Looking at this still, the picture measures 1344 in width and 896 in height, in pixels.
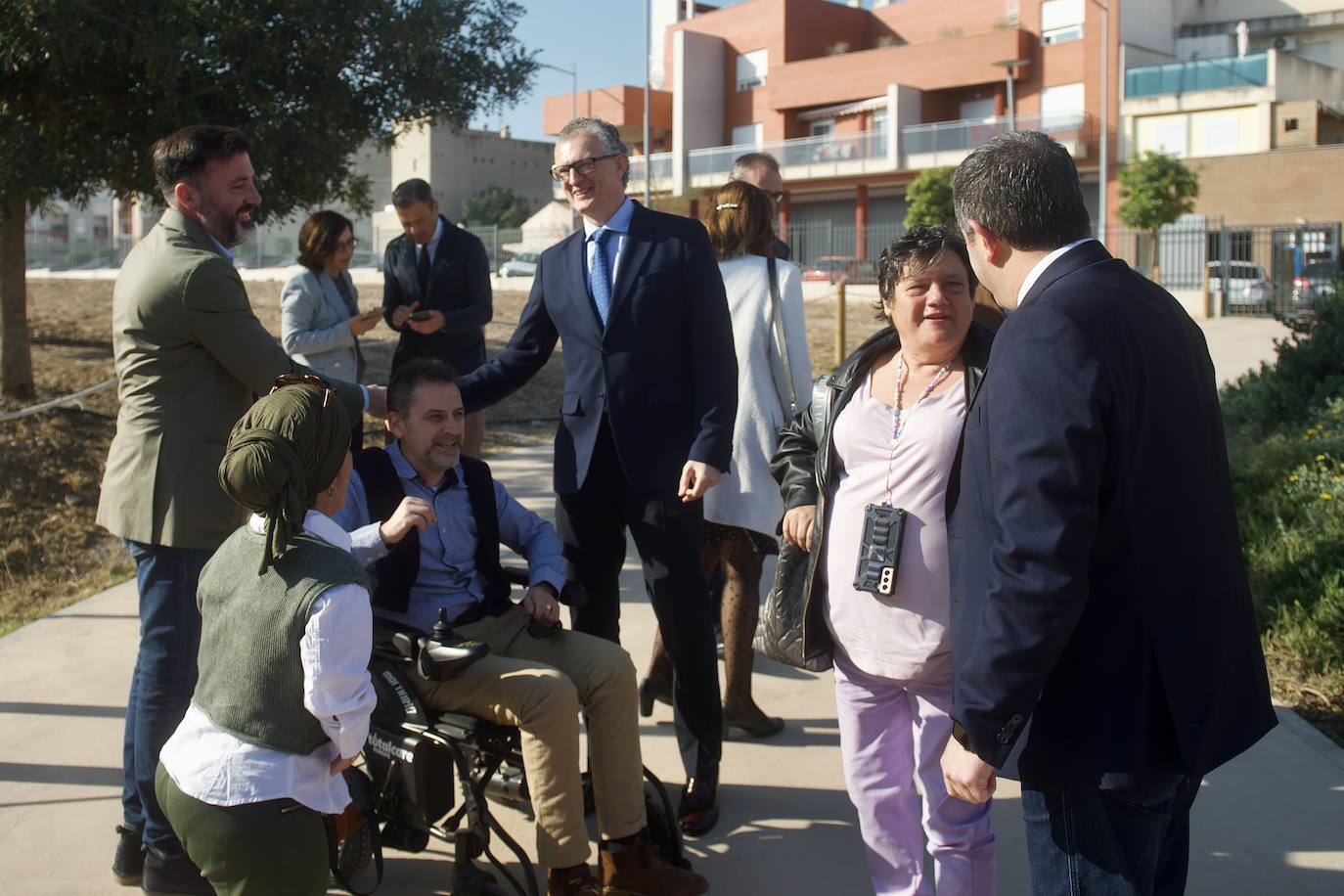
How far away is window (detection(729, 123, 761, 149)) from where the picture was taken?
52.4m

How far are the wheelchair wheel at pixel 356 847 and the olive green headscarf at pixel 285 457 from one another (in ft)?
3.44

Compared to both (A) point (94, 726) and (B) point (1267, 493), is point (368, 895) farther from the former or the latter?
(B) point (1267, 493)

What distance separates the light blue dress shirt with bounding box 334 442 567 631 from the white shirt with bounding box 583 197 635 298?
79 cm

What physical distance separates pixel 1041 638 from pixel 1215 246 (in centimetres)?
3509

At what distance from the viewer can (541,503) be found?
7.79m

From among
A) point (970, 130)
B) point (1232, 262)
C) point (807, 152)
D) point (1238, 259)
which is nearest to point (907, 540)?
point (1232, 262)

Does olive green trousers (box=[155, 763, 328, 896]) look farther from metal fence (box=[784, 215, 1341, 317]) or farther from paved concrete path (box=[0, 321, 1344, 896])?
metal fence (box=[784, 215, 1341, 317])

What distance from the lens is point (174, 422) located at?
10.6ft

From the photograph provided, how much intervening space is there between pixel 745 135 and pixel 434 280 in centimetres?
4854

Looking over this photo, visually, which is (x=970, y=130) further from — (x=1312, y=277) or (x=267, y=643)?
(x=267, y=643)

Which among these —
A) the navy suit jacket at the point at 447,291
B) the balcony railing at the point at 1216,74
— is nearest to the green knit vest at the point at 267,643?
the navy suit jacket at the point at 447,291

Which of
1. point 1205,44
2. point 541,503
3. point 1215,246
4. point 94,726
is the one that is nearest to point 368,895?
point 94,726

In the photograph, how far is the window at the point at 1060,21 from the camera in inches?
1704

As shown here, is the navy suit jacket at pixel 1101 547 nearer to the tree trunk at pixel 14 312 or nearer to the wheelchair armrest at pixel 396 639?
the wheelchair armrest at pixel 396 639
